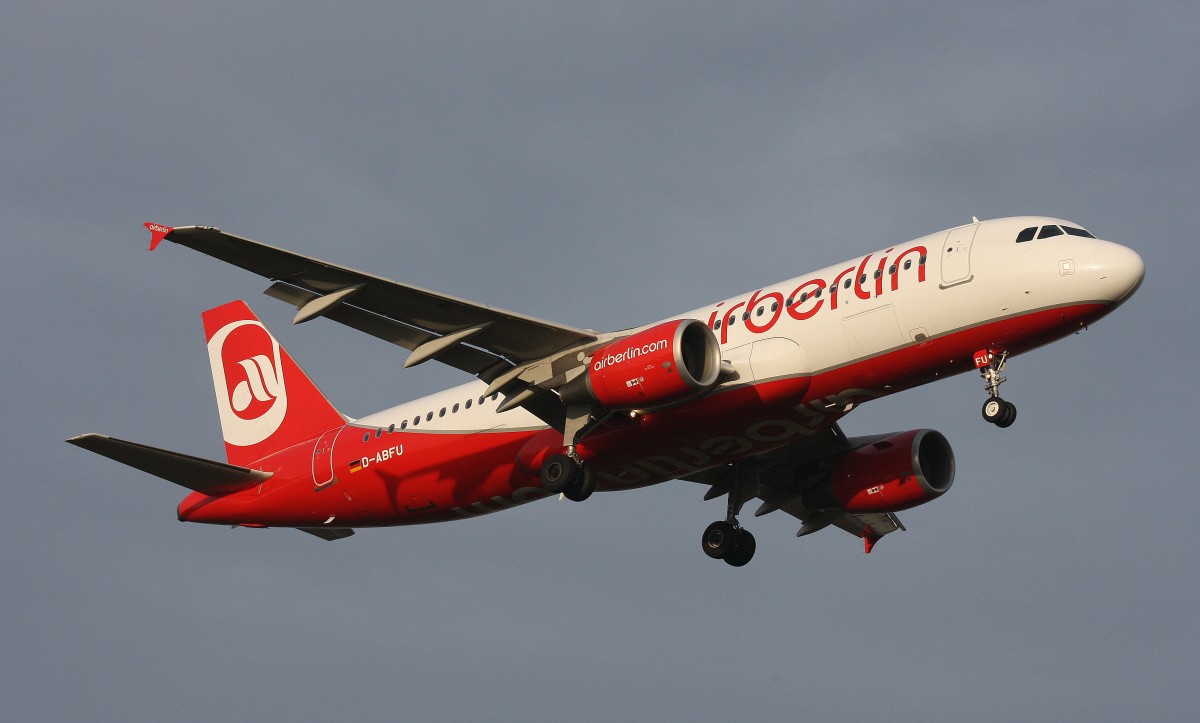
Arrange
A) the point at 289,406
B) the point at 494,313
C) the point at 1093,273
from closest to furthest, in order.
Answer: the point at 1093,273 < the point at 494,313 < the point at 289,406

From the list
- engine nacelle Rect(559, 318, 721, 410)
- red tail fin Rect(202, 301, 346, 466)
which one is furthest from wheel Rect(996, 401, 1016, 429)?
red tail fin Rect(202, 301, 346, 466)

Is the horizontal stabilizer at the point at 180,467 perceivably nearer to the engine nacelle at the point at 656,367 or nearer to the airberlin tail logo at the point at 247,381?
the airberlin tail logo at the point at 247,381

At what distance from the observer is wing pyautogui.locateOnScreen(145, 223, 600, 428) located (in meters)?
34.0

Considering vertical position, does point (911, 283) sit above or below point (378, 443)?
above

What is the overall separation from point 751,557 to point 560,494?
280 inches

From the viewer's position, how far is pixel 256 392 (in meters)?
45.6

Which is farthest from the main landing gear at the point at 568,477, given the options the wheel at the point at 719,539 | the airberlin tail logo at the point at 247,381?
the airberlin tail logo at the point at 247,381

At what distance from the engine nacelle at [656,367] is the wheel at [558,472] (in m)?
1.70

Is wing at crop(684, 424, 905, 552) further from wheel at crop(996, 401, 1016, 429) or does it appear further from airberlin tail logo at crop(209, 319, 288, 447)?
airberlin tail logo at crop(209, 319, 288, 447)

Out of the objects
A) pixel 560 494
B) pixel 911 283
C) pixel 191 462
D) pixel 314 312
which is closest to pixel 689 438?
pixel 560 494

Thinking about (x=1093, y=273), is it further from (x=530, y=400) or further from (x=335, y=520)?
(x=335, y=520)

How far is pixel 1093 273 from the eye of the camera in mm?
33312

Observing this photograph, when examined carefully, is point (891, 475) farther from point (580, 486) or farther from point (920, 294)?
point (580, 486)

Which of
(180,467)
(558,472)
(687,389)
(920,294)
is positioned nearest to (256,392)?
(180,467)
